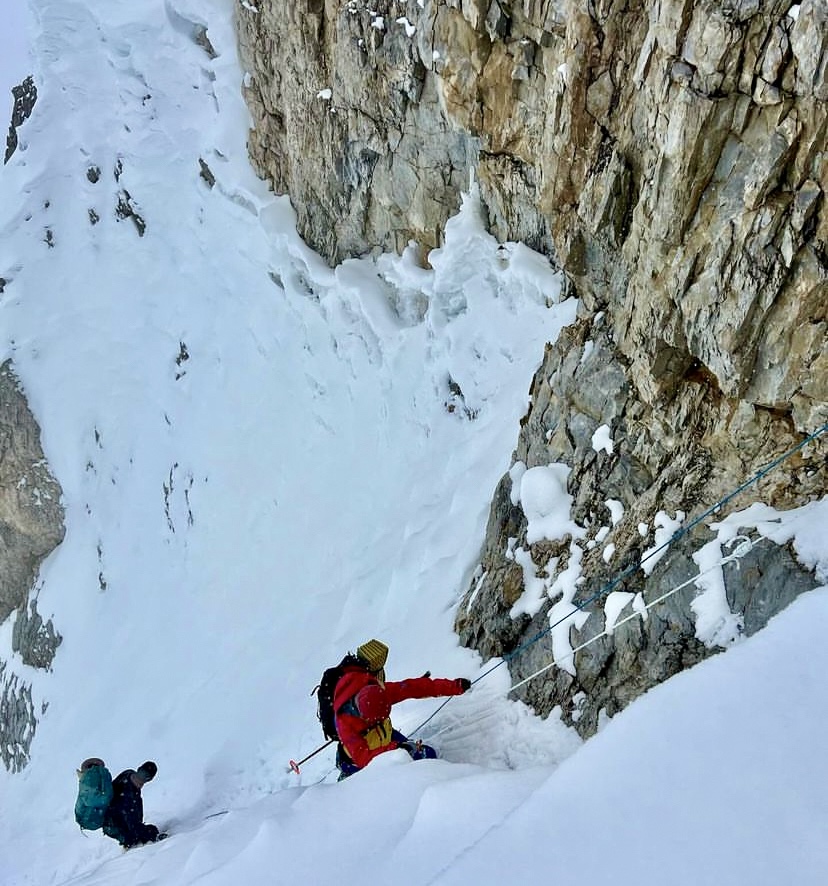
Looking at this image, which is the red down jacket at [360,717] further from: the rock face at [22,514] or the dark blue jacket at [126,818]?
the rock face at [22,514]

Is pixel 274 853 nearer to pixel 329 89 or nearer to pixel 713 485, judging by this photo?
pixel 713 485

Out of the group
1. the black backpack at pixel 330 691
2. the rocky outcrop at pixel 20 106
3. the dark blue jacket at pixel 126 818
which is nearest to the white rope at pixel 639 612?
the black backpack at pixel 330 691

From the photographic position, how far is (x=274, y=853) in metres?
4.13

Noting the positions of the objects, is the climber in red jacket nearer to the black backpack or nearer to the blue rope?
the black backpack

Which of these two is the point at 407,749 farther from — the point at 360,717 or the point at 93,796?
the point at 93,796

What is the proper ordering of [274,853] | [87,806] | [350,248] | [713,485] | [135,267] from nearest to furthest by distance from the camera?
[274,853]
[713,485]
[87,806]
[350,248]
[135,267]

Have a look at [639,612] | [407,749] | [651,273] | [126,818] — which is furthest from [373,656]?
[126,818]

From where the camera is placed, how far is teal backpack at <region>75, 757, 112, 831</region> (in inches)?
343

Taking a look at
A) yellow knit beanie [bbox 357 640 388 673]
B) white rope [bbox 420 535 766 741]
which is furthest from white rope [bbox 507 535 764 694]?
yellow knit beanie [bbox 357 640 388 673]

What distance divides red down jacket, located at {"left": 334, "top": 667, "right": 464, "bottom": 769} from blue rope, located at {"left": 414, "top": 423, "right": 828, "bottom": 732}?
1065 mm

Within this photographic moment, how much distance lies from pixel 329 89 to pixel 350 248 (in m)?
3.02

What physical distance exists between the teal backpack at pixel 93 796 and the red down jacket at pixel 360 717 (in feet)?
13.9

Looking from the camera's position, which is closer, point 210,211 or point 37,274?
point 210,211

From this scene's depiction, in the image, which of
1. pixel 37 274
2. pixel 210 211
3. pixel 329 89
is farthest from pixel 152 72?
pixel 329 89
